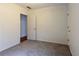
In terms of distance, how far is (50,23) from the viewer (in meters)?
6.25

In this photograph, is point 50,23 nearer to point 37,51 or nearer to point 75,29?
point 37,51

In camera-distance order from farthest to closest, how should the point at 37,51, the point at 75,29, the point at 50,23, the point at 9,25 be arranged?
the point at 50,23
the point at 9,25
the point at 37,51
the point at 75,29

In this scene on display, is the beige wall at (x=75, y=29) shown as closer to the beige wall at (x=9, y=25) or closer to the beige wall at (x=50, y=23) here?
the beige wall at (x=50, y=23)

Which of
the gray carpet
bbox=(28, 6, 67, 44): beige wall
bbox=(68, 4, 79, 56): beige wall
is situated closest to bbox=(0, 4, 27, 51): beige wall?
the gray carpet

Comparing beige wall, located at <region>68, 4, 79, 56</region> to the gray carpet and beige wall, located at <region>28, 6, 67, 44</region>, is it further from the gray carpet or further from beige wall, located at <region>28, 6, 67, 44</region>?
beige wall, located at <region>28, 6, 67, 44</region>

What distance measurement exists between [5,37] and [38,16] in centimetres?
288

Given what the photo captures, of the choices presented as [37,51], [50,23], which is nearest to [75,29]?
[37,51]

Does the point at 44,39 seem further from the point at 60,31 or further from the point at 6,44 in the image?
the point at 6,44

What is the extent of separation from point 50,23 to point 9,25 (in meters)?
2.57

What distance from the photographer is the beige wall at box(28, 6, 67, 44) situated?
19.1 ft

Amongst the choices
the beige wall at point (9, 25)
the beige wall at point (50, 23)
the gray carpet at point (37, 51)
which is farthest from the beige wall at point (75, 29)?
the beige wall at point (9, 25)

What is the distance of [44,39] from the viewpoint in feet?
21.5

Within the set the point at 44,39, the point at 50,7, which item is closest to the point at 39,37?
the point at 44,39

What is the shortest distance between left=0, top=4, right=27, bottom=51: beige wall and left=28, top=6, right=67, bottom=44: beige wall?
1.48 m
